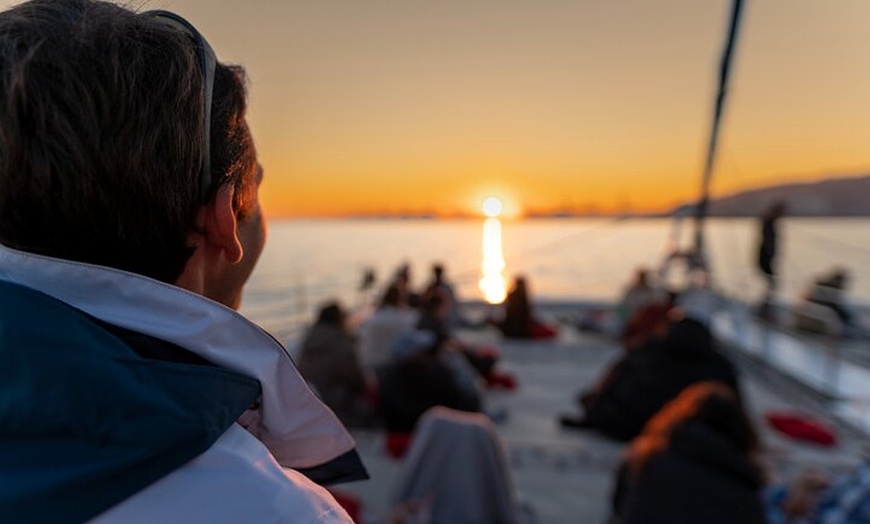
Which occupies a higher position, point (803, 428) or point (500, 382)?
point (803, 428)

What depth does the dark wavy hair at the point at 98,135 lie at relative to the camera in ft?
1.98

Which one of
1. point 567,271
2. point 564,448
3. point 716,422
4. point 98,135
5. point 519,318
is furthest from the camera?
point 567,271

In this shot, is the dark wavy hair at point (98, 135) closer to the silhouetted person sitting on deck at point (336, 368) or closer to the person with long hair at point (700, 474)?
the person with long hair at point (700, 474)

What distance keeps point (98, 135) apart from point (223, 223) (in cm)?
16

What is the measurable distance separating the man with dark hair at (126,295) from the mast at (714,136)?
1.87 meters

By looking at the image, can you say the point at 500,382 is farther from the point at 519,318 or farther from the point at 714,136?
the point at 714,136

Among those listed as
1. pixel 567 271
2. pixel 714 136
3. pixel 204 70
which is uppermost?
pixel 714 136

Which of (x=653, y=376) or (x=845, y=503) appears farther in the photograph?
(x=653, y=376)

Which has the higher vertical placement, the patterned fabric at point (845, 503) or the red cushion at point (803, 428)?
the patterned fabric at point (845, 503)

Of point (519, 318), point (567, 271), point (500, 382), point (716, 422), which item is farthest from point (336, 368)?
point (567, 271)

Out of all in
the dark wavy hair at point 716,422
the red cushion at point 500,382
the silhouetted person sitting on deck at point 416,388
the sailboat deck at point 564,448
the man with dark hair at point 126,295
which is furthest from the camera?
the red cushion at point 500,382

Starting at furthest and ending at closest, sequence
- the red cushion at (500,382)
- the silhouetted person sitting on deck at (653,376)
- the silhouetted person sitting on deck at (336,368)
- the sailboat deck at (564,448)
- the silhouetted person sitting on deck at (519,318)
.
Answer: the silhouetted person sitting on deck at (519,318) < the red cushion at (500,382) < the silhouetted person sitting on deck at (336,368) < the silhouetted person sitting on deck at (653,376) < the sailboat deck at (564,448)

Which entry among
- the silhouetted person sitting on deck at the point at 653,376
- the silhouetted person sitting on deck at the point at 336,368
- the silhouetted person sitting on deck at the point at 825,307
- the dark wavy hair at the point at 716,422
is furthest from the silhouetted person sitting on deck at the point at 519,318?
the dark wavy hair at the point at 716,422

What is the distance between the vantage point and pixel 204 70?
2.28 ft
